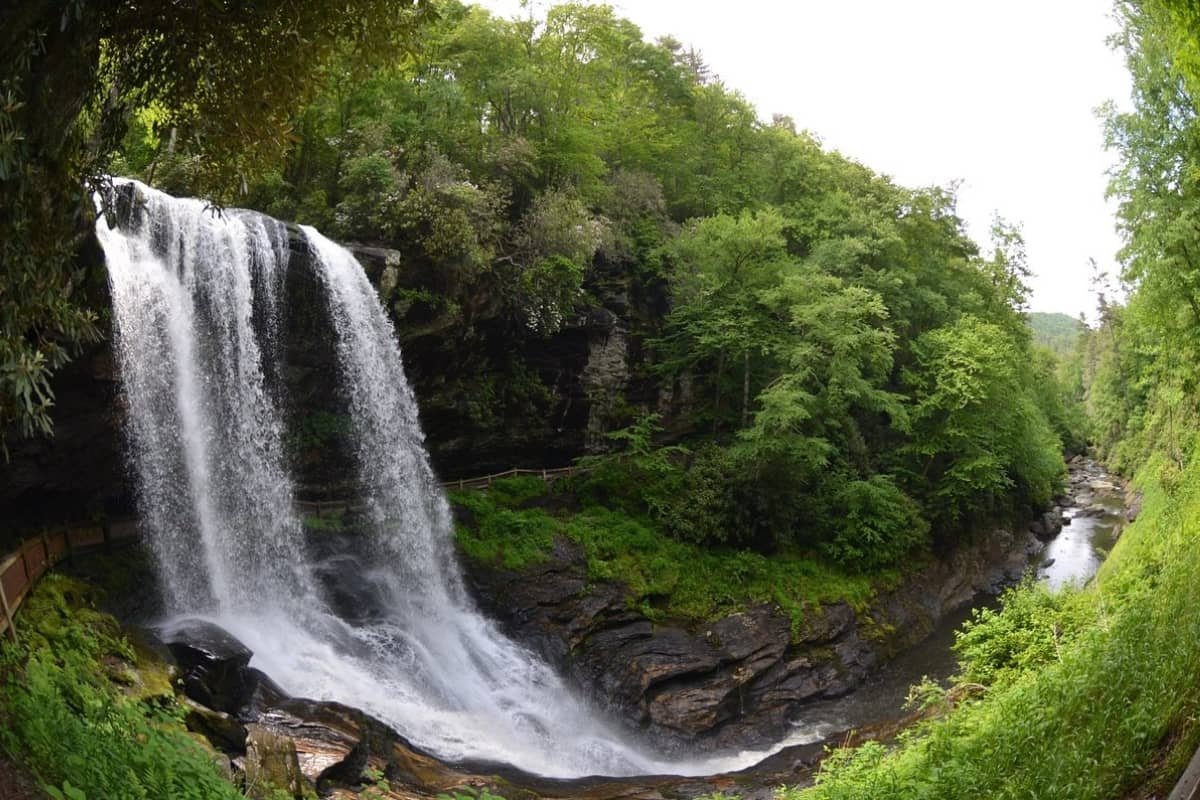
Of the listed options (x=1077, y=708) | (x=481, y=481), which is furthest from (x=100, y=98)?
(x=481, y=481)

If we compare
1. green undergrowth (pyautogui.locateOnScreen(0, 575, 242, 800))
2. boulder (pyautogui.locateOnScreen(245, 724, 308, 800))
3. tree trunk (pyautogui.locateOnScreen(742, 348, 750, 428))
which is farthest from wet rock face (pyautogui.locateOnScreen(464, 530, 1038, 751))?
green undergrowth (pyautogui.locateOnScreen(0, 575, 242, 800))

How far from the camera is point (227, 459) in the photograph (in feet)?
50.1

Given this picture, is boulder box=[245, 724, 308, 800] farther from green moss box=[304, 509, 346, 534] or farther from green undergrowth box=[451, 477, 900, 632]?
green undergrowth box=[451, 477, 900, 632]

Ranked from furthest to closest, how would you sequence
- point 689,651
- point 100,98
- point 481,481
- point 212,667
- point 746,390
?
1. point 746,390
2. point 481,481
3. point 689,651
4. point 212,667
5. point 100,98

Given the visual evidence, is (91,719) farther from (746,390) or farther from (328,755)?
(746,390)

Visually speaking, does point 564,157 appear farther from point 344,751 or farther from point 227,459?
point 344,751

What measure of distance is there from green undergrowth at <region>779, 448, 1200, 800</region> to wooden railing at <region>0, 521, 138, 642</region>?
886cm

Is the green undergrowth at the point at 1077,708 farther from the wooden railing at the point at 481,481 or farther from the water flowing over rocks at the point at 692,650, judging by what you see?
the wooden railing at the point at 481,481

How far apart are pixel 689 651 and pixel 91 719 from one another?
39.2 ft

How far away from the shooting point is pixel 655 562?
1895cm

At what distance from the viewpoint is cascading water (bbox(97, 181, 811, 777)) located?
1375 cm

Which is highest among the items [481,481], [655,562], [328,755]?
[481,481]

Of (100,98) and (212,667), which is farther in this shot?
(212,667)

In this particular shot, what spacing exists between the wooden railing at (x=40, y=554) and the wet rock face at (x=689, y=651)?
6.75 metres
